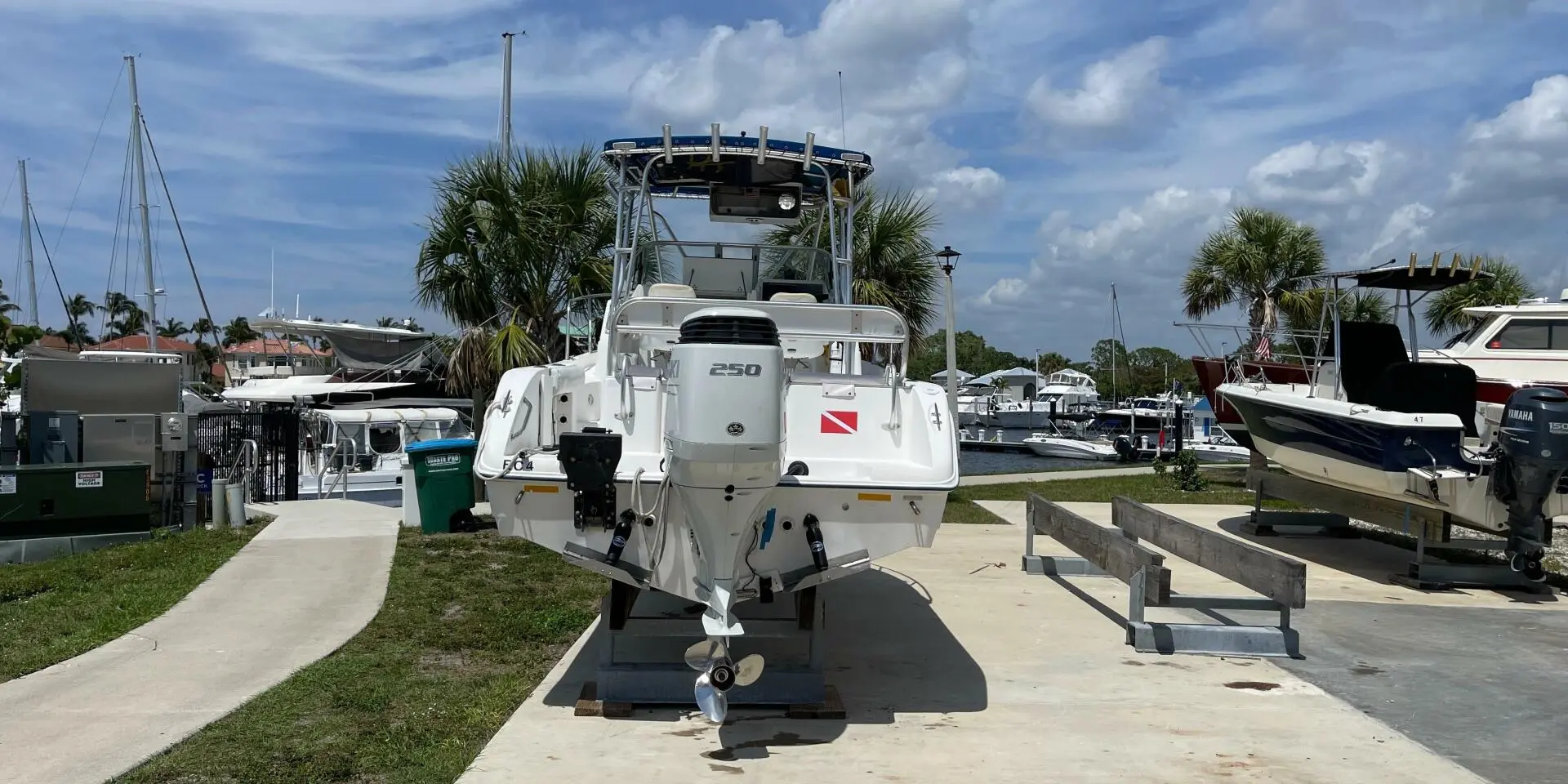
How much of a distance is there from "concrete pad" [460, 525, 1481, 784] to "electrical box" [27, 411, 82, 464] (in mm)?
7575

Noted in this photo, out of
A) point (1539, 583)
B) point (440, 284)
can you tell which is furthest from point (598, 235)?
point (1539, 583)

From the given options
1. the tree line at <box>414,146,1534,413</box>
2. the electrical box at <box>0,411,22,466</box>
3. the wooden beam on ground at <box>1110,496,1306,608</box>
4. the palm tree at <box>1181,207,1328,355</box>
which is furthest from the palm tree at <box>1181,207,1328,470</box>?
the electrical box at <box>0,411,22,466</box>

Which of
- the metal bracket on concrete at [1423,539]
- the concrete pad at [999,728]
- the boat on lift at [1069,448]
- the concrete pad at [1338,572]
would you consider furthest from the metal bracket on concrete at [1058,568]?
the boat on lift at [1069,448]

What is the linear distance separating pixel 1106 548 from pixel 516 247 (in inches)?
324

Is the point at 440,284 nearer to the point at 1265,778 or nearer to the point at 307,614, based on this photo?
the point at 307,614

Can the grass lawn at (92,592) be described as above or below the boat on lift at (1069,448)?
above

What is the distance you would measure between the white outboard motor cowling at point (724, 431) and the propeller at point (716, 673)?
0.12 meters

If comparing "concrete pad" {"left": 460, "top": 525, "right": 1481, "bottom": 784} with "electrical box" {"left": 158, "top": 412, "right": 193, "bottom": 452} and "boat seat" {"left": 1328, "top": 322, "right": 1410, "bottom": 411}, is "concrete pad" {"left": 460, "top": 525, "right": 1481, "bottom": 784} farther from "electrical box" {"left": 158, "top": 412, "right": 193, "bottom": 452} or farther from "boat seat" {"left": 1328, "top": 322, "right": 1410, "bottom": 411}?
"electrical box" {"left": 158, "top": 412, "right": 193, "bottom": 452}

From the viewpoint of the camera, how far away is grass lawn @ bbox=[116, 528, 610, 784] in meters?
4.89

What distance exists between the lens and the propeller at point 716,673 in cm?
498

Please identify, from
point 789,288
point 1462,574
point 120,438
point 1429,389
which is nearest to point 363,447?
point 120,438

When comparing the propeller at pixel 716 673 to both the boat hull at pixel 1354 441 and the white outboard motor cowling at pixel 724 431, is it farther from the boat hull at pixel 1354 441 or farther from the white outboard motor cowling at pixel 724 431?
the boat hull at pixel 1354 441

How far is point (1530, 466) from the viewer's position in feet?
29.2

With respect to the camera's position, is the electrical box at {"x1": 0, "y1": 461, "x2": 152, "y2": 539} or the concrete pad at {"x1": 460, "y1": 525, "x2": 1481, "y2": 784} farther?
the electrical box at {"x1": 0, "y1": 461, "x2": 152, "y2": 539}
